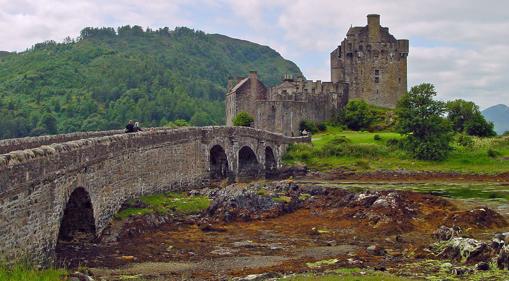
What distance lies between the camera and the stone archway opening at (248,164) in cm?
5438

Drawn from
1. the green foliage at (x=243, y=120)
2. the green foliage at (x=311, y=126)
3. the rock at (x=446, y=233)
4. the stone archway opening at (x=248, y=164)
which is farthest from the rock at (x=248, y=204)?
the green foliage at (x=311, y=126)

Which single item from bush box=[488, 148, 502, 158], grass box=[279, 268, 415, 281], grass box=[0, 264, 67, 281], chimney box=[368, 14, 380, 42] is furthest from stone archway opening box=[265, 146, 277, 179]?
grass box=[0, 264, 67, 281]

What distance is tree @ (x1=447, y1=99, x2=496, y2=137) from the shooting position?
6794 centimetres

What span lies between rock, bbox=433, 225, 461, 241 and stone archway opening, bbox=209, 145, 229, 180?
67.1 ft

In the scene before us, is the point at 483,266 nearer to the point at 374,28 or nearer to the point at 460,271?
the point at 460,271

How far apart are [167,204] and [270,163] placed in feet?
89.6

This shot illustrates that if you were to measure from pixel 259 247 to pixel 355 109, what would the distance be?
4699 cm

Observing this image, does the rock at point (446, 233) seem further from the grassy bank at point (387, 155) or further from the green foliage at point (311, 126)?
the green foliage at point (311, 126)

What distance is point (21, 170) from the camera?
699 inches

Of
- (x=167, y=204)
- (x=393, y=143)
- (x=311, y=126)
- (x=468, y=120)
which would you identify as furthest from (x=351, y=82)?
(x=167, y=204)

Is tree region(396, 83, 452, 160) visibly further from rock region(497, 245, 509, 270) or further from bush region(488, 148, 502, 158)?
rock region(497, 245, 509, 270)

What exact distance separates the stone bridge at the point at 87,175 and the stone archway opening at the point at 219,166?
2.3 inches

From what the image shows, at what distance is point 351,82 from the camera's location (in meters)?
78.4

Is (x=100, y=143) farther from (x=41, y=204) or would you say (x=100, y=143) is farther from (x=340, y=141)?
(x=340, y=141)
